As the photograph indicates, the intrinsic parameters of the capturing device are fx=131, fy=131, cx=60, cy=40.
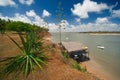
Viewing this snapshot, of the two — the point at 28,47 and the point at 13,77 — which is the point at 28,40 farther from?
the point at 13,77

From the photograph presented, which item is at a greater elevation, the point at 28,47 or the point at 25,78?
Answer: the point at 28,47

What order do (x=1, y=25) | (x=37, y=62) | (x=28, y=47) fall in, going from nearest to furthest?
(x=37, y=62) < (x=28, y=47) < (x=1, y=25)

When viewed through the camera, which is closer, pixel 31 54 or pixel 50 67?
pixel 50 67

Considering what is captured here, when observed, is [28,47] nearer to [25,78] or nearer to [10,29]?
[25,78]

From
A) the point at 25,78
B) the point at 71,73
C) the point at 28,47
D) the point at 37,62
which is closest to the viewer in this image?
the point at 25,78

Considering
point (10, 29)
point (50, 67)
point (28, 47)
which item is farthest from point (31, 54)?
point (10, 29)

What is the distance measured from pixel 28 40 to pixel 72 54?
40.0ft

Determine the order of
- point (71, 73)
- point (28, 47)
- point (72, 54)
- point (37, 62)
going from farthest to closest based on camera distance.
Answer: point (72, 54)
point (28, 47)
point (37, 62)
point (71, 73)

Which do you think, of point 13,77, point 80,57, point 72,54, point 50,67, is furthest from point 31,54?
point 80,57

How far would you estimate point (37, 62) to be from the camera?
8820mm

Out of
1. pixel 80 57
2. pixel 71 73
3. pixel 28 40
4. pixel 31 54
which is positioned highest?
pixel 28 40

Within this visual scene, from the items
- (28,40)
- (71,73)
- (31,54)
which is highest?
(28,40)

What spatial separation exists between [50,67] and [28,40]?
104 inches

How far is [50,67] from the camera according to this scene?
29.3ft
